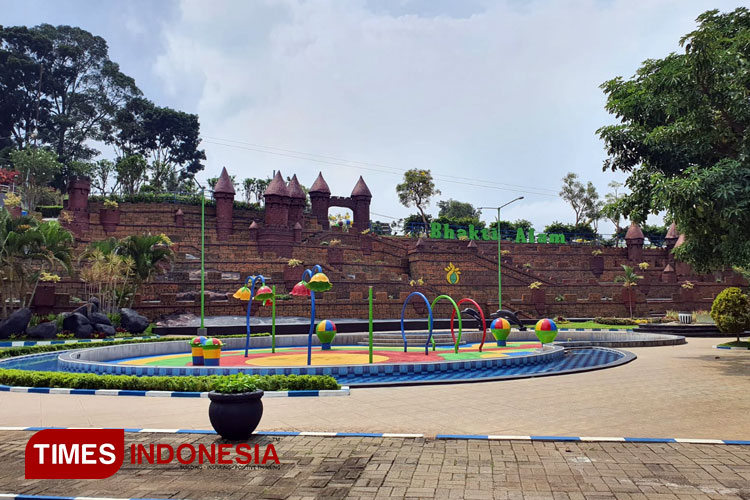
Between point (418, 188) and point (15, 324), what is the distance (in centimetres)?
4754

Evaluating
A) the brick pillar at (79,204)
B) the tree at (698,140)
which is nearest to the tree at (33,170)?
the brick pillar at (79,204)

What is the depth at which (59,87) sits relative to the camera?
68.2 m

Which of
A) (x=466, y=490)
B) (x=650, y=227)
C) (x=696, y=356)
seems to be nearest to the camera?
(x=466, y=490)

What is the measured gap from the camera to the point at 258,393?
7.08m

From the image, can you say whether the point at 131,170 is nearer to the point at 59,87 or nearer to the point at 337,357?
the point at 59,87

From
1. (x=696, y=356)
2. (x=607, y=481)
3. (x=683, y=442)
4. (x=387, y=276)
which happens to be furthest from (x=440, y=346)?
(x=387, y=276)

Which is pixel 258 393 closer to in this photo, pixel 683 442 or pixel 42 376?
pixel 683 442

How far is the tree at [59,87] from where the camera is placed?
65.1 metres

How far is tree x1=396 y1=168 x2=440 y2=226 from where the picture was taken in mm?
64875

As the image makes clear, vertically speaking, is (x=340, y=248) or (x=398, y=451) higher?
(x=340, y=248)

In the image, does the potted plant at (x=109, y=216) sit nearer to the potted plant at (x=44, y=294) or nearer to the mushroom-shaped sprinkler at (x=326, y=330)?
the potted plant at (x=44, y=294)

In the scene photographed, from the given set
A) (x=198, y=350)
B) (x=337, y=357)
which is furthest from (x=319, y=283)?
(x=337, y=357)

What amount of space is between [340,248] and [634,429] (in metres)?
37.7

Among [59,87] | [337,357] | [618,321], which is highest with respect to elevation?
[59,87]
